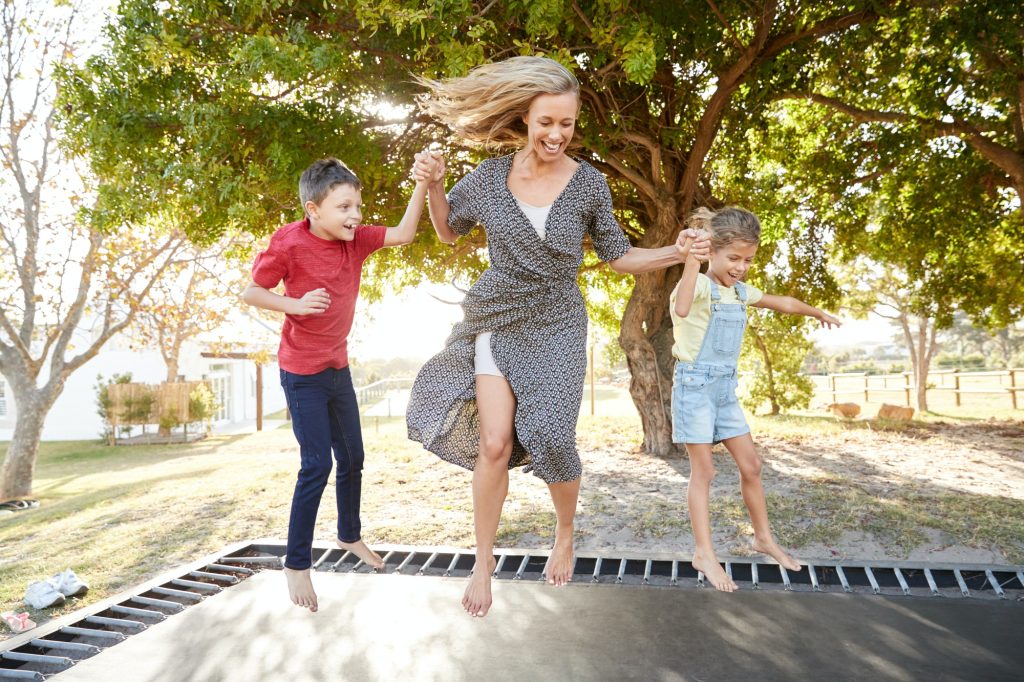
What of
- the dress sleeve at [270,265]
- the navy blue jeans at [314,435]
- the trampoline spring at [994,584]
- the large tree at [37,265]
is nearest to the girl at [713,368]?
the trampoline spring at [994,584]

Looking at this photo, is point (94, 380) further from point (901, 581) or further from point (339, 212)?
point (901, 581)

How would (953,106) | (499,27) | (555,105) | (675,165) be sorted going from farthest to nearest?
(953,106) < (675,165) < (499,27) < (555,105)

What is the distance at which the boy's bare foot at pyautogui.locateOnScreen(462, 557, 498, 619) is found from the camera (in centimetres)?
245

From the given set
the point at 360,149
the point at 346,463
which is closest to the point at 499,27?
the point at 360,149

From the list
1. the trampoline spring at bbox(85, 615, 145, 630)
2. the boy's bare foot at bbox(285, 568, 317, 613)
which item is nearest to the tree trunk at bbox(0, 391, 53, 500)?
the trampoline spring at bbox(85, 615, 145, 630)

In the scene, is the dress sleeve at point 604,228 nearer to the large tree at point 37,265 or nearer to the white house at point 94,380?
the large tree at point 37,265

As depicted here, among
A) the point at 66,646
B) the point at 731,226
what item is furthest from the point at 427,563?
the point at 731,226

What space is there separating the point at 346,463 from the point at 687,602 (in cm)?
146

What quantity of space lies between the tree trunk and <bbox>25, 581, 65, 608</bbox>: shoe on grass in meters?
8.37

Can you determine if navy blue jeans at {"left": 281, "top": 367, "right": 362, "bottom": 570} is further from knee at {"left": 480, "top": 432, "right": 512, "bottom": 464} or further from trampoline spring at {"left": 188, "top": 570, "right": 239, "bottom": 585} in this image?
trampoline spring at {"left": 188, "top": 570, "right": 239, "bottom": 585}

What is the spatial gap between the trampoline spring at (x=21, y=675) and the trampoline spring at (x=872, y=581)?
3.13m

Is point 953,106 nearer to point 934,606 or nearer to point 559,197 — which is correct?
point 934,606

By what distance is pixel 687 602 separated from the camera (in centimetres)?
303

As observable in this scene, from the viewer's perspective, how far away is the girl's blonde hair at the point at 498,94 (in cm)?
242
